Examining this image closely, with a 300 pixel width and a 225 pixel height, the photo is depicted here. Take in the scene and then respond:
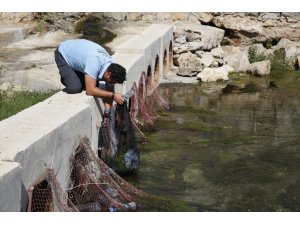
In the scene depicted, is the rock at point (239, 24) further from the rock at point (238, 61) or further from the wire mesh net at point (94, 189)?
the wire mesh net at point (94, 189)

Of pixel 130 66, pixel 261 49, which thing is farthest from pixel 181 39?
pixel 130 66

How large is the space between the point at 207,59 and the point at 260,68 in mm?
1613

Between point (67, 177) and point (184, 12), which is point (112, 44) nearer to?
point (184, 12)

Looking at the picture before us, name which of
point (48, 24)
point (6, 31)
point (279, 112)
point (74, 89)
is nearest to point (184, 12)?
point (48, 24)

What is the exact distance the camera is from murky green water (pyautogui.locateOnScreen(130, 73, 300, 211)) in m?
7.41

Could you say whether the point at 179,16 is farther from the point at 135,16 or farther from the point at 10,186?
the point at 10,186

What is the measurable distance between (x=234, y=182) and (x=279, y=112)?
4.79m

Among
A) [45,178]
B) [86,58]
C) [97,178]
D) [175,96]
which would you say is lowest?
[175,96]

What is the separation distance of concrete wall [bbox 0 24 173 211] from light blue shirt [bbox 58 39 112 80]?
389 millimetres

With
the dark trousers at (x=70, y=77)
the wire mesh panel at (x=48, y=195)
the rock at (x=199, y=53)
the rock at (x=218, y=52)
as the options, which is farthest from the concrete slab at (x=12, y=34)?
the wire mesh panel at (x=48, y=195)

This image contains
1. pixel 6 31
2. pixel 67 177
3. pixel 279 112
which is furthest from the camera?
pixel 6 31

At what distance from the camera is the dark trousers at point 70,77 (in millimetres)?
7696

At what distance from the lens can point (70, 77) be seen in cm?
780

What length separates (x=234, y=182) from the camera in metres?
7.85
